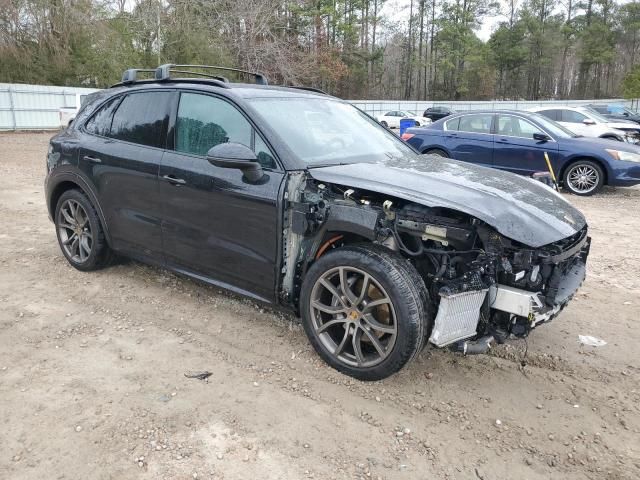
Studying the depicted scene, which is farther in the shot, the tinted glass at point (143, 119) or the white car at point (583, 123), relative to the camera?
the white car at point (583, 123)

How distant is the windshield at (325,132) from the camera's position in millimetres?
3572

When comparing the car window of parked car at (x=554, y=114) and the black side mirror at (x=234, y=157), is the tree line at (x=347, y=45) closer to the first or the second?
the car window of parked car at (x=554, y=114)

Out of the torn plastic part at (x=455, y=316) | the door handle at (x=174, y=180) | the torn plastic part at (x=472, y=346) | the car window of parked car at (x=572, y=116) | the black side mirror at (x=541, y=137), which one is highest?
the car window of parked car at (x=572, y=116)

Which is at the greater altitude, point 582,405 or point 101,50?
point 101,50

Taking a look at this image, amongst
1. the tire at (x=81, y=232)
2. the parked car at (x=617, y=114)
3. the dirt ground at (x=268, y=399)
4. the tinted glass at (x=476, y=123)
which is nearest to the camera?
the dirt ground at (x=268, y=399)

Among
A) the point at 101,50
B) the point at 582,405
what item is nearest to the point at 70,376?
the point at 582,405

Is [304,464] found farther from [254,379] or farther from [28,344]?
[28,344]

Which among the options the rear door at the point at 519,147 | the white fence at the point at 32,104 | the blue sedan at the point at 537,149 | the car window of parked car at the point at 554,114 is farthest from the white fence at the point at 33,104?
the rear door at the point at 519,147

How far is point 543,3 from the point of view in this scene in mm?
61031

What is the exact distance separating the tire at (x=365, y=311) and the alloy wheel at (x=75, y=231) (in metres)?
2.54

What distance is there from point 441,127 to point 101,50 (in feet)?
77.8

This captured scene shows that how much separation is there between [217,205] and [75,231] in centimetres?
202

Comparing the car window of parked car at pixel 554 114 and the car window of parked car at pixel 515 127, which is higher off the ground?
the car window of parked car at pixel 554 114

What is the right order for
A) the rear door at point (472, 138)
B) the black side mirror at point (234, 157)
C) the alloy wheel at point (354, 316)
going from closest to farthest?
the alloy wheel at point (354, 316) < the black side mirror at point (234, 157) < the rear door at point (472, 138)
